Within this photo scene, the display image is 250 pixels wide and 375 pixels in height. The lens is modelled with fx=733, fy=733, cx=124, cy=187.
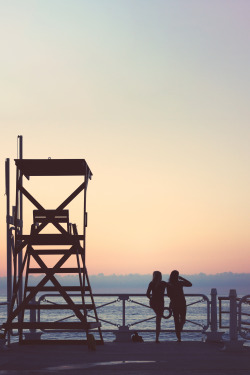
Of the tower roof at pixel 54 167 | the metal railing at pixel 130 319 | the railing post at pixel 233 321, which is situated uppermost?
the tower roof at pixel 54 167

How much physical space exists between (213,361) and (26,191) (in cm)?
623

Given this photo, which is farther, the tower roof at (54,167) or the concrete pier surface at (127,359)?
the tower roof at (54,167)

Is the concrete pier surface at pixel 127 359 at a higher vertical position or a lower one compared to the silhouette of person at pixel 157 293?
lower

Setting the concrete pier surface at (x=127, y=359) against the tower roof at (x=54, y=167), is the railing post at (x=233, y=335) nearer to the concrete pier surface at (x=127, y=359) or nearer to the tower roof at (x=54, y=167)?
the concrete pier surface at (x=127, y=359)

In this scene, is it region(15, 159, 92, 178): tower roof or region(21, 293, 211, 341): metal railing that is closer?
region(15, 159, 92, 178): tower roof

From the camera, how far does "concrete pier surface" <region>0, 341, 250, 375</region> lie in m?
11.0

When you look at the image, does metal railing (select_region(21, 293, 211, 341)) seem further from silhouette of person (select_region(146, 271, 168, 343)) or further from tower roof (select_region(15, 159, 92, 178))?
tower roof (select_region(15, 159, 92, 178))

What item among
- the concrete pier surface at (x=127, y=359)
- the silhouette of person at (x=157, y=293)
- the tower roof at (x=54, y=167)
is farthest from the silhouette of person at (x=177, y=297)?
the tower roof at (x=54, y=167)

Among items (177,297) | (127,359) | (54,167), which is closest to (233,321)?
(177,297)

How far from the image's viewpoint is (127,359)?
42.5ft

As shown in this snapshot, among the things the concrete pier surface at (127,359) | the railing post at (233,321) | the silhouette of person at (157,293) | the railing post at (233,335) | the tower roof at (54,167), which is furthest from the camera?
the silhouette of person at (157,293)

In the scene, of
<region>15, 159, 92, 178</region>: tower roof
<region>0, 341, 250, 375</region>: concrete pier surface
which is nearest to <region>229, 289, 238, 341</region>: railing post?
<region>0, 341, 250, 375</region>: concrete pier surface

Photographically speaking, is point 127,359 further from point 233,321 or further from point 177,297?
point 177,297

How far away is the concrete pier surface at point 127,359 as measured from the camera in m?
11.0
